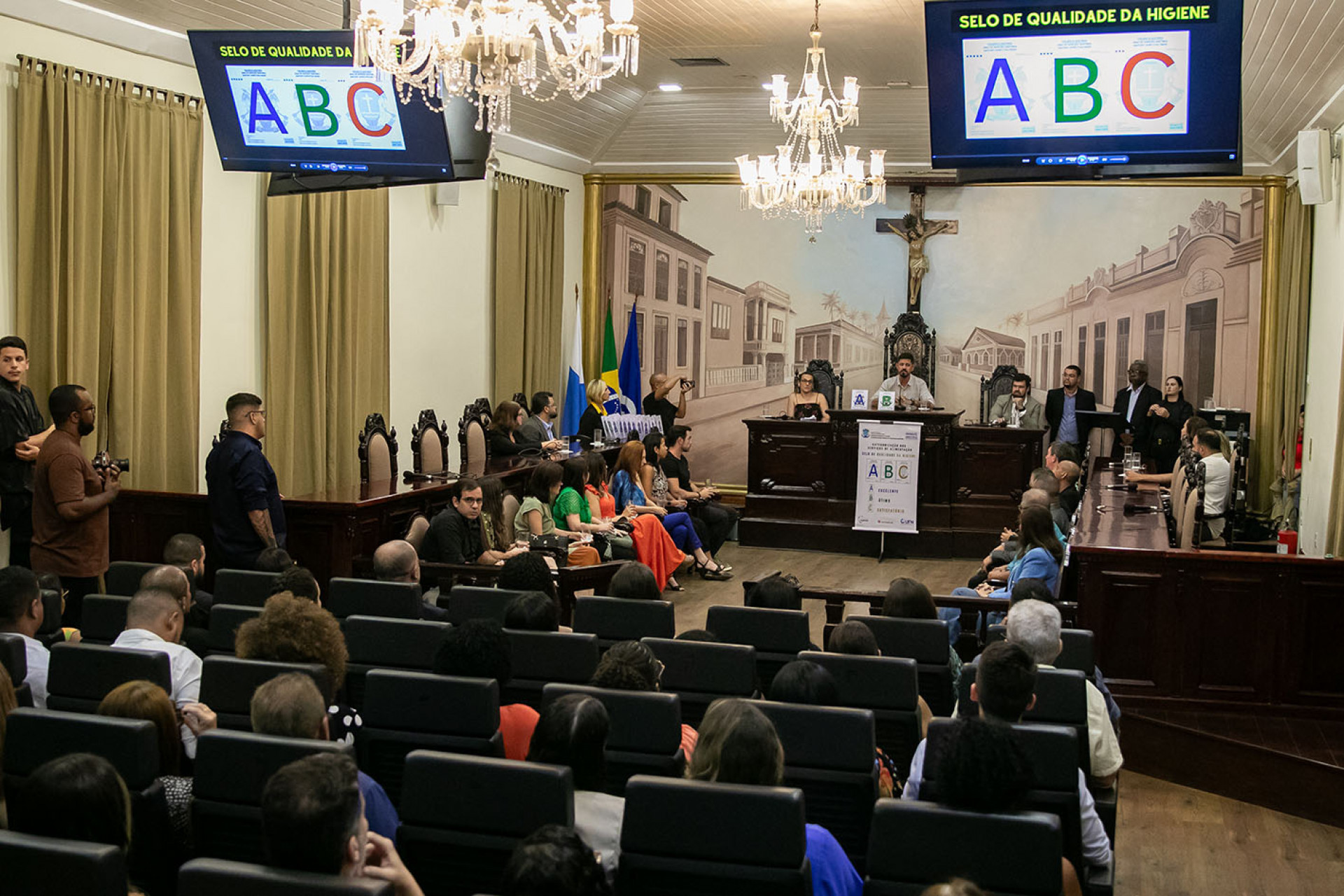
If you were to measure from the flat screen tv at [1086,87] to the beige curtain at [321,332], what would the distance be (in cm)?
493

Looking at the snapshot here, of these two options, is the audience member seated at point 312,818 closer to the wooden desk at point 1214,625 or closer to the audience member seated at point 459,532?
the audience member seated at point 459,532

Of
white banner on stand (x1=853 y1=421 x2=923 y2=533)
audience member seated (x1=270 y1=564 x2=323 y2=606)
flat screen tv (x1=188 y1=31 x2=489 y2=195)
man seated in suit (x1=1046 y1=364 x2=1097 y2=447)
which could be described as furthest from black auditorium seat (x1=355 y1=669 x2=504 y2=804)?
man seated in suit (x1=1046 y1=364 x2=1097 y2=447)

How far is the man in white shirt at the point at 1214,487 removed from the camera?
8.07 metres

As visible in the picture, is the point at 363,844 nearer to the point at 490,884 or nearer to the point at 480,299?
the point at 490,884

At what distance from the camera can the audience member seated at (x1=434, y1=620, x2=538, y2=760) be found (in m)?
3.62

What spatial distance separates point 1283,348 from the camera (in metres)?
12.0

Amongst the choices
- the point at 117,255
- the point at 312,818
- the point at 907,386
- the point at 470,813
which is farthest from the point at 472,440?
the point at 312,818

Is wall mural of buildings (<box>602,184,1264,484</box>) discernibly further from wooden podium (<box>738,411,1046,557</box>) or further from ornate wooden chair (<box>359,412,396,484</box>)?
ornate wooden chair (<box>359,412,396,484</box>)

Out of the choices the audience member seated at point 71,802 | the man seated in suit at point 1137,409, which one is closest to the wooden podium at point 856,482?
the man seated in suit at point 1137,409

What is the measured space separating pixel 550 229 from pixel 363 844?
36.9 feet

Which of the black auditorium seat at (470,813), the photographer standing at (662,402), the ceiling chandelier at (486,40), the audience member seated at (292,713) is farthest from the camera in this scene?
the photographer standing at (662,402)

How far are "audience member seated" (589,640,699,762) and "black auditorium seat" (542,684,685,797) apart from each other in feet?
0.41

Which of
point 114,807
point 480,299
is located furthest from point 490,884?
point 480,299

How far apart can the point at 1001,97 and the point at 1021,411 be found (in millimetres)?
6727
